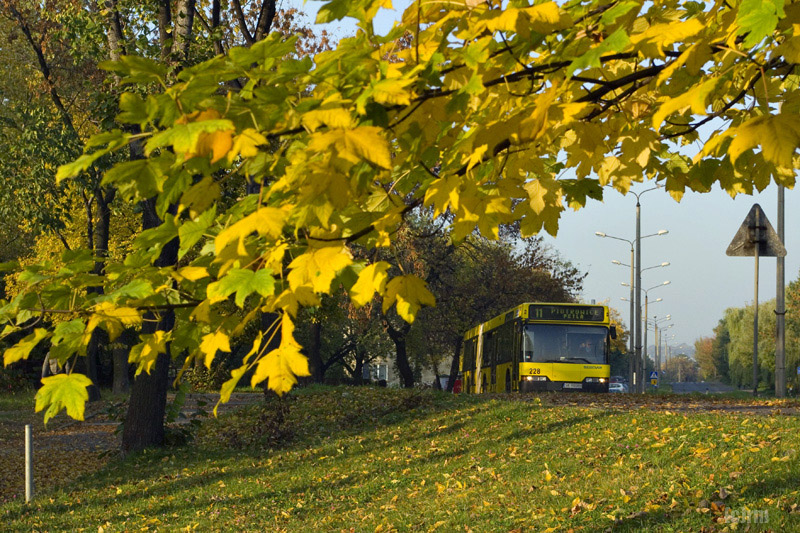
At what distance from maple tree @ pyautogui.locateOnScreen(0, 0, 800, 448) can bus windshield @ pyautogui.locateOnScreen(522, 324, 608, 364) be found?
2164 centimetres

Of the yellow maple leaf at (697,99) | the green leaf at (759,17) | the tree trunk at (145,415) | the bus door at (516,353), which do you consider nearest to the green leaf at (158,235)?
the yellow maple leaf at (697,99)

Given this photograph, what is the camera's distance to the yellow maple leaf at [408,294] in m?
3.01

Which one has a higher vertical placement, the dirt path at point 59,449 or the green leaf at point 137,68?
the green leaf at point 137,68

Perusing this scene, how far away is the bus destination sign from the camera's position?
25.0 meters

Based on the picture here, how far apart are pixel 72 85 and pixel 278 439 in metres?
18.4

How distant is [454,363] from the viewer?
50.5 m

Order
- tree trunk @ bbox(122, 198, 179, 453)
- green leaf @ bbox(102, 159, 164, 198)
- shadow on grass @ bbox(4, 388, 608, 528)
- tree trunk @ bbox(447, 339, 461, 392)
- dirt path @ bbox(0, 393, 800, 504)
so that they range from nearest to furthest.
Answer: green leaf @ bbox(102, 159, 164, 198) → shadow on grass @ bbox(4, 388, 608, 528) → dirt path @ bbox(0, 393, 800, 504) → tree trunk @ bbox(122, 198, 179, 453) → tree trunk @ bbox(447, 339, 461, 392)

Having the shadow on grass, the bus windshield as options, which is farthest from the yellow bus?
the shadow on grass

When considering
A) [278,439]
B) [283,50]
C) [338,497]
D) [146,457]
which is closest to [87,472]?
[146,457]

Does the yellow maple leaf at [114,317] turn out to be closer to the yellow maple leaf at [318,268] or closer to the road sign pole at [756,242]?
the yellow maple leaf at [318,268]

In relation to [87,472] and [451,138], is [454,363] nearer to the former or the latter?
[87,472]

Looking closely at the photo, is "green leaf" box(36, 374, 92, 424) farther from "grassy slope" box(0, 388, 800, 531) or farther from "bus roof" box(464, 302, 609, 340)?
"bus roof" box(464, 302, 609, 340)

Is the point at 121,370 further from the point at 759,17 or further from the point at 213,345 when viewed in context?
the point at 759,17

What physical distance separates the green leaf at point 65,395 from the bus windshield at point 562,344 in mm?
22726
